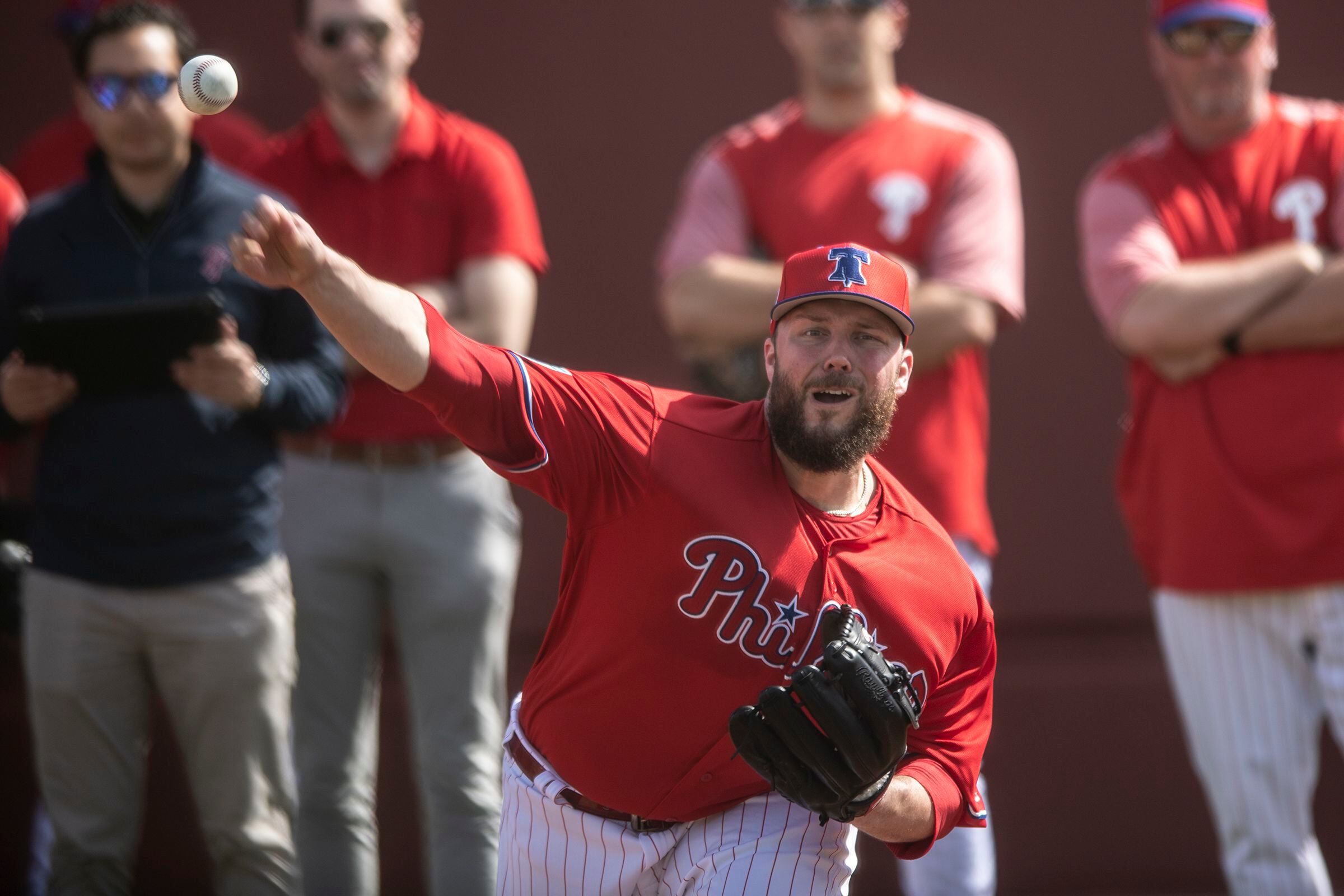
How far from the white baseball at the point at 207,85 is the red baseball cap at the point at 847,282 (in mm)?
1096

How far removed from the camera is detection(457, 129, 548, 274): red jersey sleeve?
4.34 metres

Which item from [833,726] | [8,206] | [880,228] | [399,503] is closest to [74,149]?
[8,206]

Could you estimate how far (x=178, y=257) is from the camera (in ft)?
12.9

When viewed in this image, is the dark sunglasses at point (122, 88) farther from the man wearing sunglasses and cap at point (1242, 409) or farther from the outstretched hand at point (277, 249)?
the man wearing sunglasses and cap at point (1242, 409)

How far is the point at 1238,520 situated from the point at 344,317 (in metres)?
2.47

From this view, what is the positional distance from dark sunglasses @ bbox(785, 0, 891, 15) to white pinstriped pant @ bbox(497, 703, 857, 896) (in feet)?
7.33

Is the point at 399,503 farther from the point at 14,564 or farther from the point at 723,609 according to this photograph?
the point at 723,609

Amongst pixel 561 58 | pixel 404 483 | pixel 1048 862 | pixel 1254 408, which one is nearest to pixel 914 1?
pixel 561 58

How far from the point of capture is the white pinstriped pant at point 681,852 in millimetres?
3000

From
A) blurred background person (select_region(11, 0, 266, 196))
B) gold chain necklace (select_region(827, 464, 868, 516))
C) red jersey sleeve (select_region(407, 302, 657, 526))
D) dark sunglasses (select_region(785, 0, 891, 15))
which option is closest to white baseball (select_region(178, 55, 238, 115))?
red jersey sleeve (select_region(407, 302, 657, 526))

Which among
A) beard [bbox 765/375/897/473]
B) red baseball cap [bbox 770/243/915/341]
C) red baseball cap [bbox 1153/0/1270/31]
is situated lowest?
→ beard [bbox 765/375/897/473]

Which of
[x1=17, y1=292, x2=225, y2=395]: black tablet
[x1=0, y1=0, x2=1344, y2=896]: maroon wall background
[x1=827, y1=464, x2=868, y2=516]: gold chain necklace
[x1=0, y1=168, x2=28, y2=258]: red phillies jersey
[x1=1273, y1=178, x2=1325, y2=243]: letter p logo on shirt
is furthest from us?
[x1=0, y1=0, x2=1344, y2=896]: maroon wall background

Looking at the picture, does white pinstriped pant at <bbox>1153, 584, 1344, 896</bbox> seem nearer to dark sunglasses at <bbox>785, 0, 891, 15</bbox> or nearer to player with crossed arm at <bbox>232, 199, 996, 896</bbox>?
player with crossed arm at <bbox>232, 199, 996, 896</bbox>

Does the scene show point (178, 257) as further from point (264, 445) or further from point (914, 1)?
point (914, 1)
